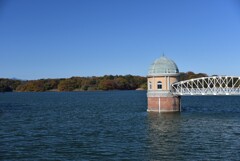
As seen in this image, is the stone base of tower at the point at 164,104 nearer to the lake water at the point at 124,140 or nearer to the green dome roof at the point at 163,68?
the green dome roof at the point at 163,68

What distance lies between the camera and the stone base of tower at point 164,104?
6353 centimetres

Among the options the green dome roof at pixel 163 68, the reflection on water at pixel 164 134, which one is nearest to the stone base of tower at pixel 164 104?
the reflection on water at pixel 164 134

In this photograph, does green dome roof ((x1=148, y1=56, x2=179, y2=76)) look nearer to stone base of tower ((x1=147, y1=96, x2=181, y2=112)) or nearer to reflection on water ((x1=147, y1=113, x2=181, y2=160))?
stone base of tower ((x1=147, y1=96, x2=181, y2=112))

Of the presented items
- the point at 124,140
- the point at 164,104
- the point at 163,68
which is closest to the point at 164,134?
the point at 124,140

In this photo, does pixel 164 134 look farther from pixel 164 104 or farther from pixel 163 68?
pixel 163 68

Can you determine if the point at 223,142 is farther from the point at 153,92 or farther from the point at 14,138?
the point at 153,92

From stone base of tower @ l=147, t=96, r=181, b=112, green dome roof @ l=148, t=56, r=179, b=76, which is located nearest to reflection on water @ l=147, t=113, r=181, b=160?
stone base of tower @ l=147, t=96, r=181, b=112

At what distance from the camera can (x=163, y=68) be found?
64.6 m

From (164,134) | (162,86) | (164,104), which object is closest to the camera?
(164,134)

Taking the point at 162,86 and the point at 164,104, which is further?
the point at 162,86

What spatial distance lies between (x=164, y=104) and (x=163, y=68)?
19.0 feet

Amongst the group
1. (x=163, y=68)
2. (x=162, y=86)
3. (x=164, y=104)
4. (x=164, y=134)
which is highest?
(x=163, y=68)

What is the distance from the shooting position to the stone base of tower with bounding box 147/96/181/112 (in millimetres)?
63531

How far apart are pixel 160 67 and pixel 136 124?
1653 cm
